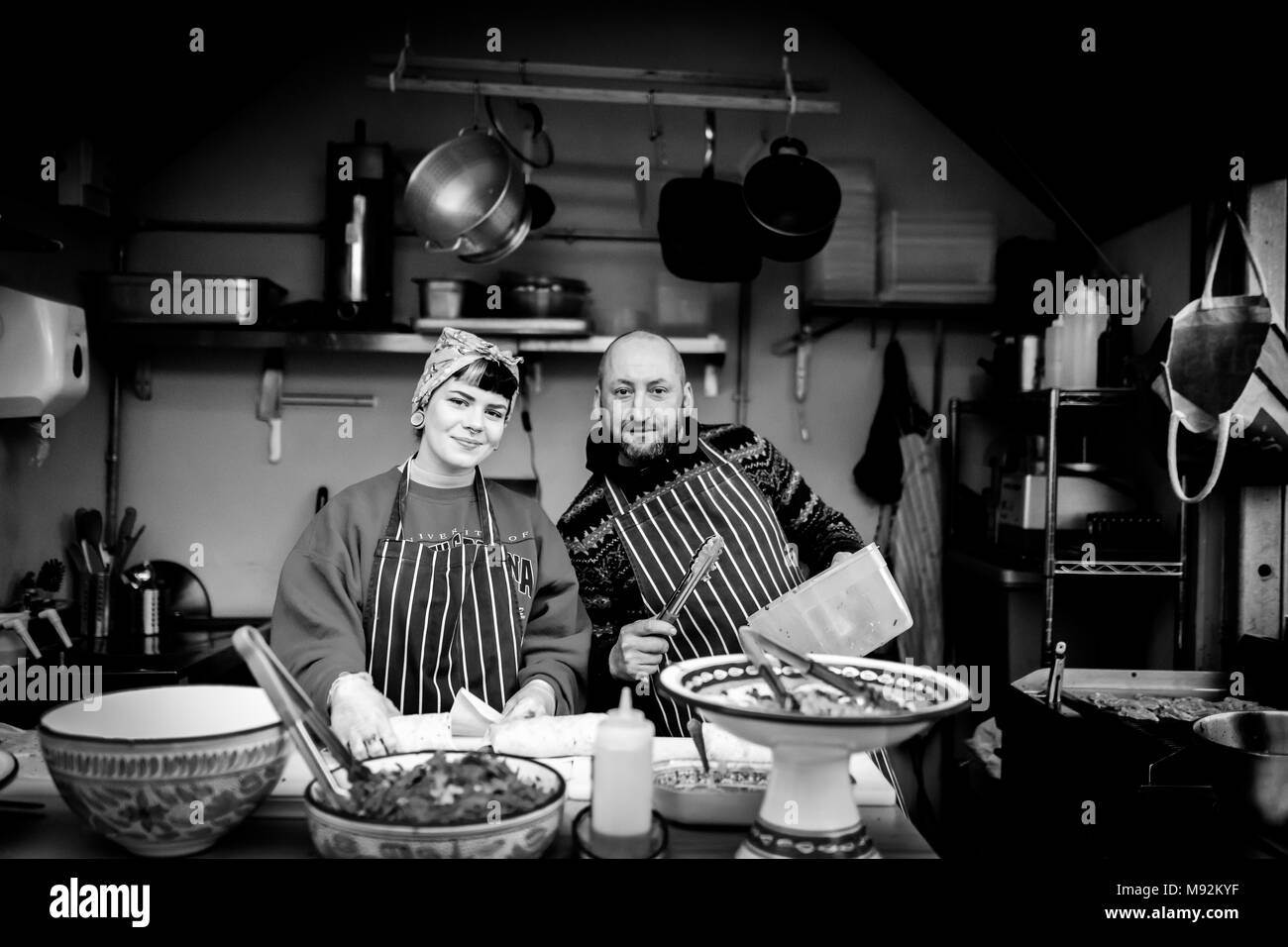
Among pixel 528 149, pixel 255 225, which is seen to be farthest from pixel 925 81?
pixel 255 225

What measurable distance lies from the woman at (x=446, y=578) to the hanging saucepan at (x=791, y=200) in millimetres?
1437

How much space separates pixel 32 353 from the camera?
273 centimetres

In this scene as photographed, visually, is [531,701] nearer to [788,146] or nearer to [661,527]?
[661,527]

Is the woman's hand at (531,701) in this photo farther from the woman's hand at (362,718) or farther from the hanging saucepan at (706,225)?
the hanging saucepan at (706,225)

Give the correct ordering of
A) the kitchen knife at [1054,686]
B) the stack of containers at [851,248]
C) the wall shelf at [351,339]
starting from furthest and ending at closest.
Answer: the stack of containers at [851,248] → the wall shelf at [351,339] → the kitchen knife at [1054,686]

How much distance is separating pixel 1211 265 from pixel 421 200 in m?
2.27

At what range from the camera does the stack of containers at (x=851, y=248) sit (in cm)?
370

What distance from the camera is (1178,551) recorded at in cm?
300

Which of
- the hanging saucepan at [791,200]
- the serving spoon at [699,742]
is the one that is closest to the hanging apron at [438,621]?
the serving spoon at [699,742]

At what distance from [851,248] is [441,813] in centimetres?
303

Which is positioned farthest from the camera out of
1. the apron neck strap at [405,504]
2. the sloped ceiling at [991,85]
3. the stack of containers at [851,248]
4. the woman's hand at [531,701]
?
the stack of containers at [851,248]

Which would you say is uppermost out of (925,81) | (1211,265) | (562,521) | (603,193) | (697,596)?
(925,81)

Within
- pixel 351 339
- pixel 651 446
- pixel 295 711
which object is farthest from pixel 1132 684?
pixel 351 339
